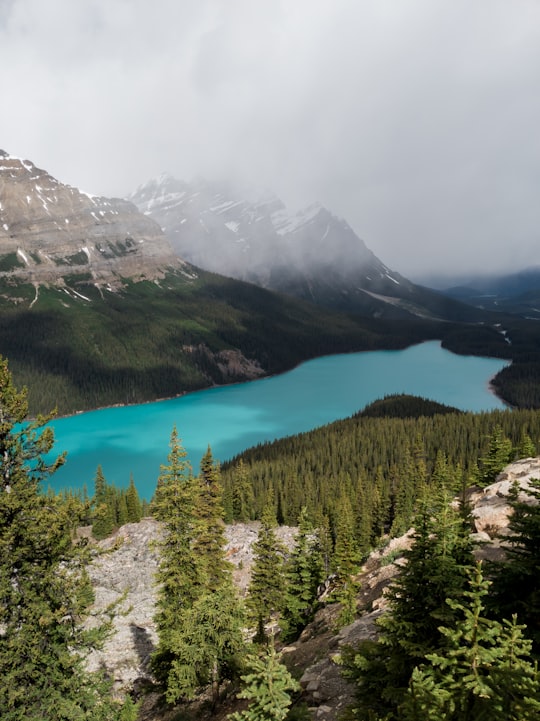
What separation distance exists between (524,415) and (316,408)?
3113 inches

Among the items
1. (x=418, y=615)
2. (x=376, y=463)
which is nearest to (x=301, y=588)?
(x=418, y=615)

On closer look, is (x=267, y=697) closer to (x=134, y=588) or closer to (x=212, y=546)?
(x=212, y=546)

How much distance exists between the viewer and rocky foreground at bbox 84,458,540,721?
15.4 metres

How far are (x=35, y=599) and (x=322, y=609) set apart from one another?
72.8ft

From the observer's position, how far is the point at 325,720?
12.9 meters

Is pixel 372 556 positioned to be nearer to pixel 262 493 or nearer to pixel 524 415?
pixel 262 493

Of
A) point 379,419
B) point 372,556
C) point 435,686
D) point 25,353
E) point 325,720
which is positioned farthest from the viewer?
point 25,353

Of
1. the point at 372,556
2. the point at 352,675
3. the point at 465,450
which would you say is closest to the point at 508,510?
the point at 372,556

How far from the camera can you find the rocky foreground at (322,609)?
50.4 feet

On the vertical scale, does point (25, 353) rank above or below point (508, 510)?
above

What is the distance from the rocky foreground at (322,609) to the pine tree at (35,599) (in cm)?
152

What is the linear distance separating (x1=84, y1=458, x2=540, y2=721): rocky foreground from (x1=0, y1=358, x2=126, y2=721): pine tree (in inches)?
60.0

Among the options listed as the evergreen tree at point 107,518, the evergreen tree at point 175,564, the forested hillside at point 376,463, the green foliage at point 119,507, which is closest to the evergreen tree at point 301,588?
the evergreen tree at point 175,564

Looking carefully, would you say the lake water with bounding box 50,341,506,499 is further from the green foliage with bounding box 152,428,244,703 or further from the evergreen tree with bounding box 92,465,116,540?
the green foliage with bounding box 152,428,244,703
